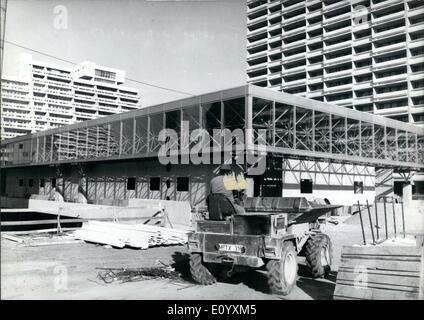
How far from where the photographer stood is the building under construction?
69.6ft

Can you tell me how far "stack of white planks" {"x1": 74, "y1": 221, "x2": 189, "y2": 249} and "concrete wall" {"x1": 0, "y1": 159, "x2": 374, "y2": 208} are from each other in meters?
7.97

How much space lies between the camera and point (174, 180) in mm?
24031

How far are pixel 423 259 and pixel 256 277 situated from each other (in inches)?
144

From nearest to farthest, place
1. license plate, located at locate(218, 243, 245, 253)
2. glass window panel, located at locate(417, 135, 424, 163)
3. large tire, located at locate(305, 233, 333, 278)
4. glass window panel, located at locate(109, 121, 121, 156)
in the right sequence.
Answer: license plate, located at locate(218, 243, 245, 253), large tire, located at locate(305, 233, 333, 278), glass window panel, located at locate(109, 121, 121, 156), glass window panel, located at locate(417, 135, 424, 163)

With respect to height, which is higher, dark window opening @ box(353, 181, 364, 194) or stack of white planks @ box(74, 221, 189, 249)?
dark window opening @ box(353, 181, 364, 194)

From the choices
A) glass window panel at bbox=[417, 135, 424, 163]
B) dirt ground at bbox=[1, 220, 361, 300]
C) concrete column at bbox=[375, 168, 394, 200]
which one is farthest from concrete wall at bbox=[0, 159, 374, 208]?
dirt ground at bbox=[1, 220, 361, 300]

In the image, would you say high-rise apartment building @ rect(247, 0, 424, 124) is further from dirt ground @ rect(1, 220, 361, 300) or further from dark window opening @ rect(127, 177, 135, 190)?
dirt ground @ rect(1, 220, 361, 300)

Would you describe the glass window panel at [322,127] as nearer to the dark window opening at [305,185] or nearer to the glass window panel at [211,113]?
the dark window opening at [305,185]

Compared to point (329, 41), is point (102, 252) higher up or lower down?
lower down

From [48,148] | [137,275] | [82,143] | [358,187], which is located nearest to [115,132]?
[82,143]

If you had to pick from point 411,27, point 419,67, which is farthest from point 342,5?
point 419,67

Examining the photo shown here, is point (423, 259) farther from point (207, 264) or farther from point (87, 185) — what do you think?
point (87, 185)

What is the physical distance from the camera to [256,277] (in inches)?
331
